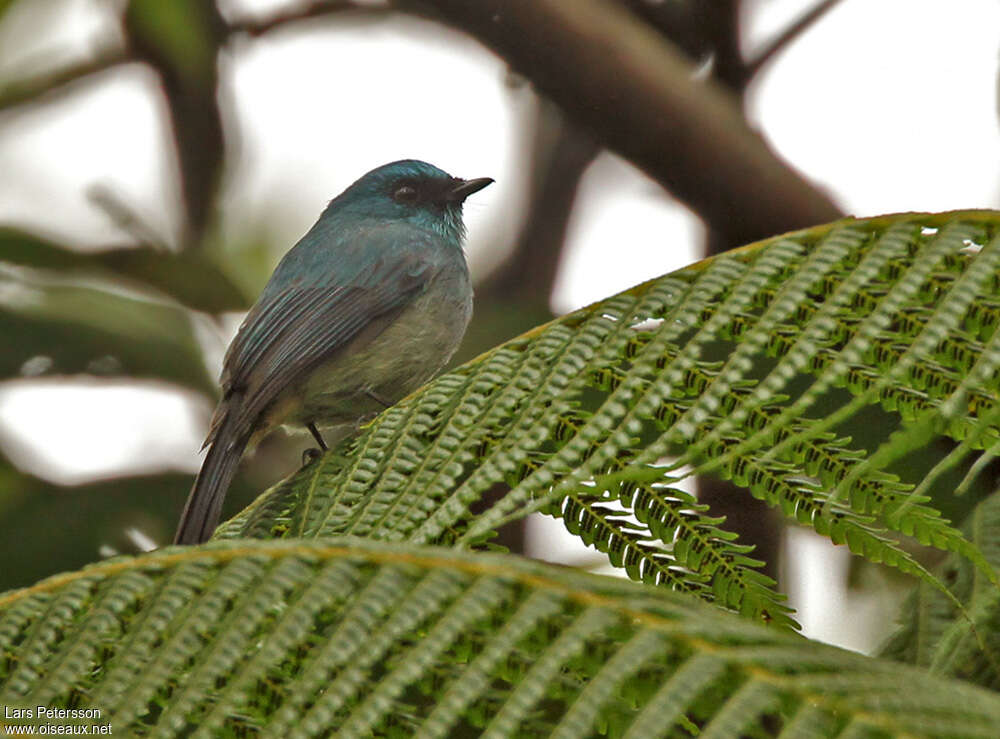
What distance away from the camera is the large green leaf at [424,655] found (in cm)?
90

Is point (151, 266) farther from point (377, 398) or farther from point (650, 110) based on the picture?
point (650, 110)

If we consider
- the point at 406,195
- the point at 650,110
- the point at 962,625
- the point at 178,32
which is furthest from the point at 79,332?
the point at 962,625

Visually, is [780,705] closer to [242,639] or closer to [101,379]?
[242,639]

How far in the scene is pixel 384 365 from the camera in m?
3.44

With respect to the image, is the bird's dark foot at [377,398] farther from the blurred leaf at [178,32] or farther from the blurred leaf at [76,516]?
the blurred leaf at [178,32]

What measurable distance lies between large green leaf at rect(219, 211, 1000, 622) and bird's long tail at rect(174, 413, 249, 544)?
0.98 meters

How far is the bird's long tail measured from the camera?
104 inches

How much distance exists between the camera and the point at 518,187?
14.1 feet

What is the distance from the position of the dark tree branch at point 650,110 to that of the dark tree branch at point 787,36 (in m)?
0.43

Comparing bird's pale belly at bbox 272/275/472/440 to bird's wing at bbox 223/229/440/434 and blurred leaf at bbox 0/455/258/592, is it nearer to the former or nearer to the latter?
bird's wing at bbox 223/229/440/434

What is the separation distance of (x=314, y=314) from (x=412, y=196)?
98cm

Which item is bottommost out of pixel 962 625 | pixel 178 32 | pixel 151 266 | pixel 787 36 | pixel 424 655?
pixel 424 655

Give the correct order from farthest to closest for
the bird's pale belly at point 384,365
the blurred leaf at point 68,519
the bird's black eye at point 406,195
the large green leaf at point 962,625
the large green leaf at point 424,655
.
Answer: the bird's black eye at point 406,195, the bird's pale belly at point 384,365, the blurred leaf at point 68,519, the large green leaf at point 962,625, the large green leaf at point 424,655

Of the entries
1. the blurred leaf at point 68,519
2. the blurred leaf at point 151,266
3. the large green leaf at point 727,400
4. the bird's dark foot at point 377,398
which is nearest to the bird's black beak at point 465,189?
the blurred leaf at point 151,266
